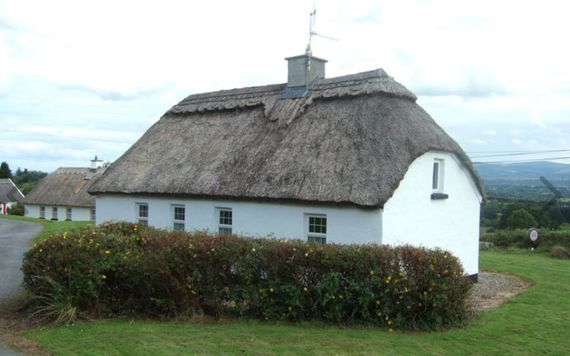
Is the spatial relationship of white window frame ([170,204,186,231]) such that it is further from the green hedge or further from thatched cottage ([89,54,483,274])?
the green hedge

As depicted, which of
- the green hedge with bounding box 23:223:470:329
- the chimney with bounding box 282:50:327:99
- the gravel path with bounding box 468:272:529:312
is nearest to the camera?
the green hedge with bounding box 23:223:470:329

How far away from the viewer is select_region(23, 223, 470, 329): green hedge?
9.89m

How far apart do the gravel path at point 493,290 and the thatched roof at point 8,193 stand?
62.4 m

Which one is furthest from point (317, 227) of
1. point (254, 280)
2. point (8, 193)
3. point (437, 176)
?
point (8, 193)

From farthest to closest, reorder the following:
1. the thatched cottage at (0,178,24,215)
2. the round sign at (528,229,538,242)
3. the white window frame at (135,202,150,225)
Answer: the thatched cottage at (0,178,24,215) < the round sign at (528,229,538,242) < the white window frame at (135,202,150,225)

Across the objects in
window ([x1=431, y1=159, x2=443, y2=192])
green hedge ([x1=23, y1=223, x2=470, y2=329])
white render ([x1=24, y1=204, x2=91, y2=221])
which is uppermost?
window ([x1=431, y1=159, x2=443, y2=192])

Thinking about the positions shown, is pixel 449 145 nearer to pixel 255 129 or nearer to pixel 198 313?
pixel 255 129

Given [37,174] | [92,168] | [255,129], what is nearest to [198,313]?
[255,129]

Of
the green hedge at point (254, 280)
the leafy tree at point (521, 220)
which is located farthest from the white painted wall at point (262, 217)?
the leafy tree at point (521, 220)

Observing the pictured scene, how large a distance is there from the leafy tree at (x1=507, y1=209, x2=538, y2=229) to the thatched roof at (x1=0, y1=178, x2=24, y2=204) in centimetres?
5660

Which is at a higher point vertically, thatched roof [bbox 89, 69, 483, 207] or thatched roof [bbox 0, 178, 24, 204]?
thatched roof [bbox 89, 69, 483, 207]

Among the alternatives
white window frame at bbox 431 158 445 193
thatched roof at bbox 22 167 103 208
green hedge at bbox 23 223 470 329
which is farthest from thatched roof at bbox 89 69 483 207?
thatched roof at bbox 22 167 103 208

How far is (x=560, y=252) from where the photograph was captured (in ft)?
78.7

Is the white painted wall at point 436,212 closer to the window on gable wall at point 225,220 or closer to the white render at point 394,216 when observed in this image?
the white render at point 394,216
